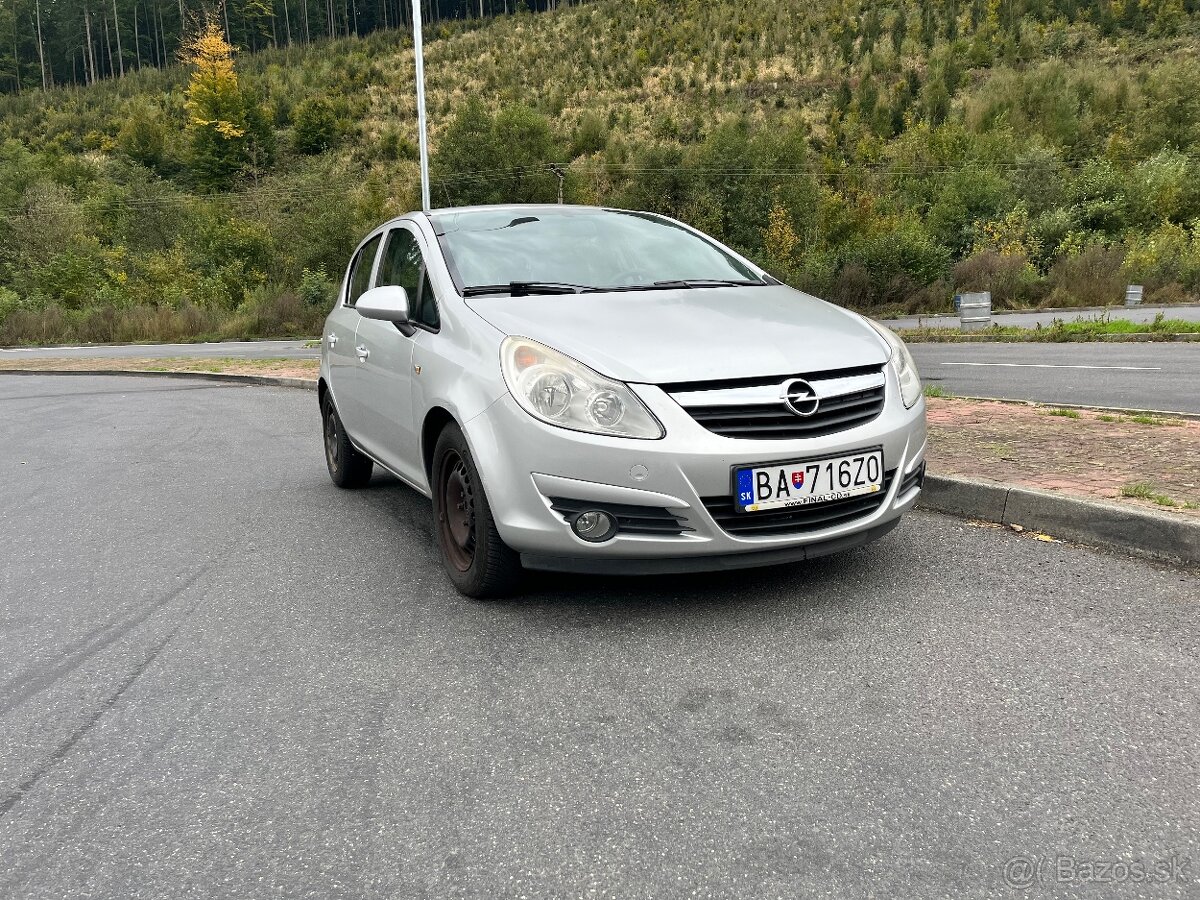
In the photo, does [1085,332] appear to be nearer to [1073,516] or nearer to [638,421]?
[1073,516]

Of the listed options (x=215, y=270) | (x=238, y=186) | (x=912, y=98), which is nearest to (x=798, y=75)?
(x=912, y=98)

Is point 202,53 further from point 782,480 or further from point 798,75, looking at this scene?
point 782,480

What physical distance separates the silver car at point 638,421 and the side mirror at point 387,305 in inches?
0.4

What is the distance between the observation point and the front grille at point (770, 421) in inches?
132

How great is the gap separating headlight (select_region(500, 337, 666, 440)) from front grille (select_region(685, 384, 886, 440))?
0.66 ft

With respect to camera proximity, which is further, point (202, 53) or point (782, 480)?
point (202, 53)

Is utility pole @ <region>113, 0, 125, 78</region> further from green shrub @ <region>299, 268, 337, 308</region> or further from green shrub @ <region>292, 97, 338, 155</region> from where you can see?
green shrub @ <region>299, 268, 337, 308</region>

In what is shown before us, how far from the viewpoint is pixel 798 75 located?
6341cm

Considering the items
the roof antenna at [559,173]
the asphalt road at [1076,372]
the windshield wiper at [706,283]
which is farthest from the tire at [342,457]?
the roof antenna at [559,173]

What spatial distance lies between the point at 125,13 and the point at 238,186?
4697 centimetres

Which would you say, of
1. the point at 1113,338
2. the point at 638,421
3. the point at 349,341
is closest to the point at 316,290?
the point at 1113,338

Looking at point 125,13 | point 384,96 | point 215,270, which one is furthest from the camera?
point 125,13

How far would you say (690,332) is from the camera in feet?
12.2

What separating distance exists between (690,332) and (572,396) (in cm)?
59
